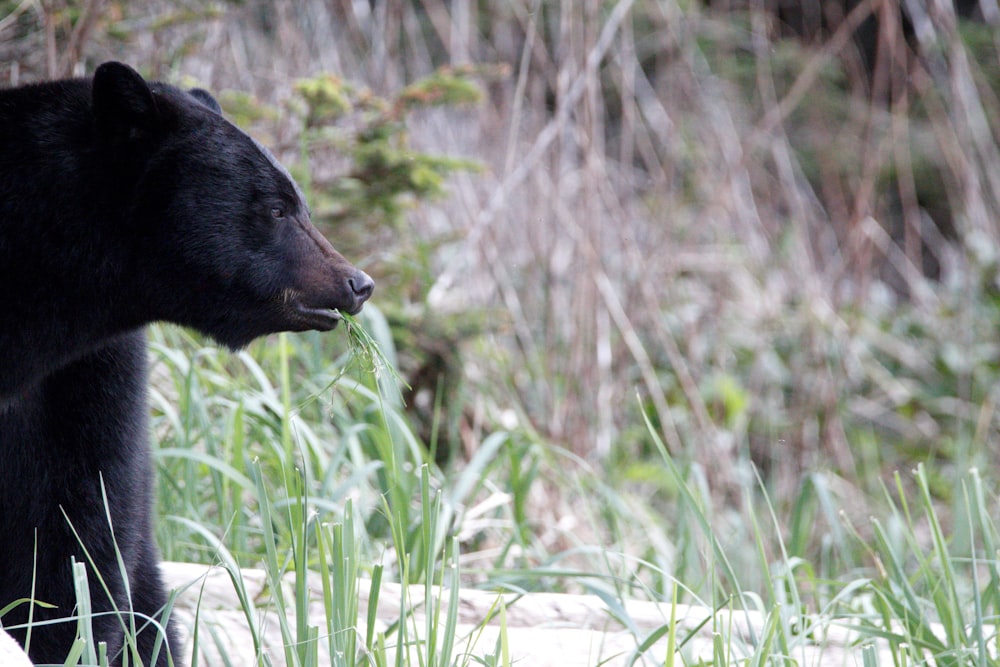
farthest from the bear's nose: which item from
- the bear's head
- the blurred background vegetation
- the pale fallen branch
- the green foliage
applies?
the green foliage

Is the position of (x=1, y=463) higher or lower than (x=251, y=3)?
lower

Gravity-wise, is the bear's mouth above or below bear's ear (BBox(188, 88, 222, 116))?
below

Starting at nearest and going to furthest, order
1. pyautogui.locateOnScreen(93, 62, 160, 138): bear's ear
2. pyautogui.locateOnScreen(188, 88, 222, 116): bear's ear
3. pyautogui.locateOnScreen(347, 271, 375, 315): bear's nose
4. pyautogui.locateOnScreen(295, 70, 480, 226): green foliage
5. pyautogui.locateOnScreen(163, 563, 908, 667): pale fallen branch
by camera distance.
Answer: pyautogui.locateOnScreen(93, 62, 160, 138): bear's ear
pyautogui.locateOnScreen(347, 271, 375, 315): bear's nose
pyautogui.locateOnScreen(188, 88, 222, 116): bear's ear
pyautogui.locateOnScreen(163, 563, 908, 667): pale fallen branch
pyautogui.locateOnScreen(295, 70, 480, 226): green foliage

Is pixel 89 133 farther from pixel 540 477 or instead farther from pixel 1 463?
pixel 540 477

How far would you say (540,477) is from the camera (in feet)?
14.8

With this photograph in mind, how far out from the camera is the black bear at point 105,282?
6.78 feet

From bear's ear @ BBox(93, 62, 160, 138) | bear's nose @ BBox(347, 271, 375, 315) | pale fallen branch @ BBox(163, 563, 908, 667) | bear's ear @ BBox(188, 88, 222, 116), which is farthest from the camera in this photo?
pale fallen branch @ BBox(163, 563, 908, 667)

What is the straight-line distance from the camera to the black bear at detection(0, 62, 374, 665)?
2066mm

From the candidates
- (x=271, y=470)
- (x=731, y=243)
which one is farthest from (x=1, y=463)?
(x=731, y=243)

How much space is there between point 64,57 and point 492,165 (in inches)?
95.2

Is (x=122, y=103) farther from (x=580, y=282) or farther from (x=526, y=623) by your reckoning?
(x=580, y=282)

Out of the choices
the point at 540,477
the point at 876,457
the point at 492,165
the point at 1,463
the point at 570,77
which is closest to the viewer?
the point at 1,463

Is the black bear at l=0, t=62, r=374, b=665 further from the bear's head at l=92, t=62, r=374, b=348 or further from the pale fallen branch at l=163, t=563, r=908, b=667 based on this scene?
the pale fallen branch at l=163, t=563, r=908, b=667

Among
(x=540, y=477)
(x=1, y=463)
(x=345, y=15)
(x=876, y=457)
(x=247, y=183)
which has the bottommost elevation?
(x=876, y=457)
